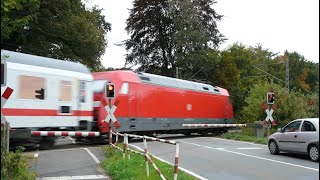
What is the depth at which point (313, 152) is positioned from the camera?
14.8 m

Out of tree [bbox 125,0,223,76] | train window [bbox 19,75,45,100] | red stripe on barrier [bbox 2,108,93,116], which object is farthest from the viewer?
tree [bbox 125,0,223,76]

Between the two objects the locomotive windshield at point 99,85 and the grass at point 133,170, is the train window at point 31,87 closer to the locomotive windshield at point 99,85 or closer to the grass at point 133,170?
the locomotive windshield at point 99,85

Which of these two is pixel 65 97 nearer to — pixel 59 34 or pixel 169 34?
pixel 59 34

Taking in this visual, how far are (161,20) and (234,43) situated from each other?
1155 inches

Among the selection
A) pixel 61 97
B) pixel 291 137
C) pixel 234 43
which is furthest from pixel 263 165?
pixel 234 43

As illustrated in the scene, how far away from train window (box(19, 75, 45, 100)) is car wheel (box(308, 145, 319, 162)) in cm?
1046

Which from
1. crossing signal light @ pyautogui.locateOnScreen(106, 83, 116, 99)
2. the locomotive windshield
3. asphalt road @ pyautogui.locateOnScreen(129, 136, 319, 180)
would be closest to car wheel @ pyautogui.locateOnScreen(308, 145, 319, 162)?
asphalt road @ pyautogui.locateOnScreen(129, 136, 319, 180)

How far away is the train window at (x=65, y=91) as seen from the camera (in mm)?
18531

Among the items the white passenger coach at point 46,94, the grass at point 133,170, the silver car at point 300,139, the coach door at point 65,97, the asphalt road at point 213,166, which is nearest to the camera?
the grass at point 133,170

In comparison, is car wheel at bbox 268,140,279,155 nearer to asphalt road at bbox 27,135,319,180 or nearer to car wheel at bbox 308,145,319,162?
asphalt road at bbox 27,135,319,180

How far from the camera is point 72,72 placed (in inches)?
756

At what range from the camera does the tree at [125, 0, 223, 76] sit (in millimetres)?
45969

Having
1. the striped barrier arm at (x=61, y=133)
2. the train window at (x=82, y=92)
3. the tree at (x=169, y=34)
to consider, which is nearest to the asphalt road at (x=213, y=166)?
the striped barrier arm at (x=61, y=133)

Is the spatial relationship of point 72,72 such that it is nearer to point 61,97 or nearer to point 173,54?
point 61,97
